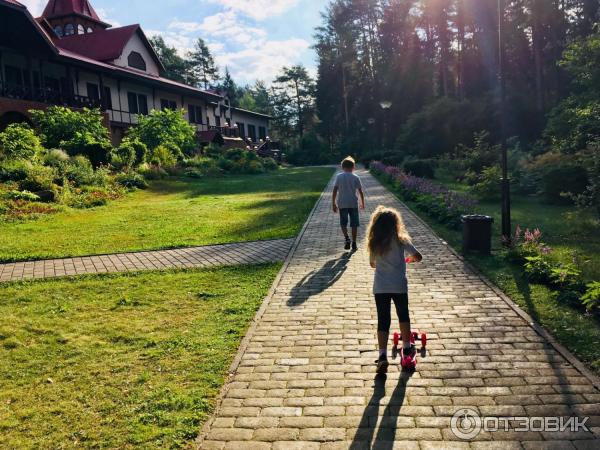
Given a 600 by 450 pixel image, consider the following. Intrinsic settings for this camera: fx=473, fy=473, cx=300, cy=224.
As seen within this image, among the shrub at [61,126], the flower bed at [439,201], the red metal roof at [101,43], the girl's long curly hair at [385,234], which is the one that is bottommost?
the flower bed at [439,201]

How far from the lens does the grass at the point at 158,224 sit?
10.5 m

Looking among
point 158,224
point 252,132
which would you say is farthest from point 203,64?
point 158,224

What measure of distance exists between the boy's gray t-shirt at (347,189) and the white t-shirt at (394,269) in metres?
4.79

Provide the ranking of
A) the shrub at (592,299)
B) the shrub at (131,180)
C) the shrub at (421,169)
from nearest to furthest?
the shrub at (592,299) → the shrub at (131,180) → the shrub at (421,169)

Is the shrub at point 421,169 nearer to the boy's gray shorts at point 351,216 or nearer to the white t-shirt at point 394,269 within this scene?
the boy's gray shorts at point 351,216

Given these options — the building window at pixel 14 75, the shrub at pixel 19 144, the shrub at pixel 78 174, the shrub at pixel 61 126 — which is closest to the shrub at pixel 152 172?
the shrub at pixel 61 126

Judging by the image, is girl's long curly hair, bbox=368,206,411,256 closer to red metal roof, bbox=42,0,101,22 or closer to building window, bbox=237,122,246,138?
red metal roof, bbox=42,0,101,22

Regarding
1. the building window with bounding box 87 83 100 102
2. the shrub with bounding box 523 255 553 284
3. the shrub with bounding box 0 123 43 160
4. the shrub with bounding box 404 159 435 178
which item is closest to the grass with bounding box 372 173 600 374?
the shrub with bounding box 523 255 553 284

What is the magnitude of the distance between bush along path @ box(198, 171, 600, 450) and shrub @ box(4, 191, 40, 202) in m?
12.5

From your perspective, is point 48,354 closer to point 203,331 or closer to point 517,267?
point 203,331

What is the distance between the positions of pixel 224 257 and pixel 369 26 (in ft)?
177

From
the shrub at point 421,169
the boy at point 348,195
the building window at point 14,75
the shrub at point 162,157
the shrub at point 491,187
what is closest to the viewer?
the boy at point 348,195

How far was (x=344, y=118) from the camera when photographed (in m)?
61.1

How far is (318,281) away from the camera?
7336 millimetres
